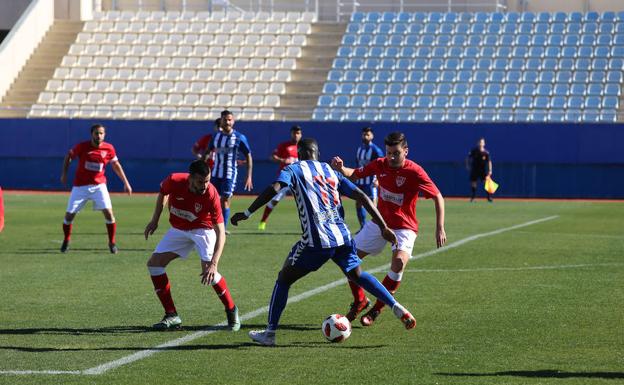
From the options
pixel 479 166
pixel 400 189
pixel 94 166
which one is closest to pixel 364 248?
pixel 400 189

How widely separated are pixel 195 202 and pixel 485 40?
120 ft

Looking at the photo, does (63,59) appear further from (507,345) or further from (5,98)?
(507,345)

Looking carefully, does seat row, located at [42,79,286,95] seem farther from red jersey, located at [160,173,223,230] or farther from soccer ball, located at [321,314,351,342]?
soccer ball, located at [321,314,351,342]

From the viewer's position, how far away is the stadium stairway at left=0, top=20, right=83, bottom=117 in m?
44.4

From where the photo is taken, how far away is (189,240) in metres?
10.8

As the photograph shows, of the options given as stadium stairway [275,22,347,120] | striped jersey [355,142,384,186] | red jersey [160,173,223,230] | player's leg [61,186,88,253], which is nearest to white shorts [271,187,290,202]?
red jersey [160,173,223,230]

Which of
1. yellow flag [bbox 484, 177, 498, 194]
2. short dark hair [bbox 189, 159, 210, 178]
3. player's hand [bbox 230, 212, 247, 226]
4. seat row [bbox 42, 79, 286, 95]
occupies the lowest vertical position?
yellow flag [bbox 484, 177, 498, 194]

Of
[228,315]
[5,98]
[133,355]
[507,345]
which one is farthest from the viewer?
[5,98]

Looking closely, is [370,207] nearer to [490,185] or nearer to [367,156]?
[367,156]

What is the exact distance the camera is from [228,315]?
10594 mm

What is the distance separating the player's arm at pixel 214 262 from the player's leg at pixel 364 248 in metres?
1.51

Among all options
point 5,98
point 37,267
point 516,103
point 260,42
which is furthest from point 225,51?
point 37,267

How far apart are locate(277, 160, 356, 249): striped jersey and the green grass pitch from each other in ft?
3.09

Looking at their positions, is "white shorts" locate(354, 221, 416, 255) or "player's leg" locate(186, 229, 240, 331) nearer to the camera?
"player's leg" locate(186, 229, 240, 331)
